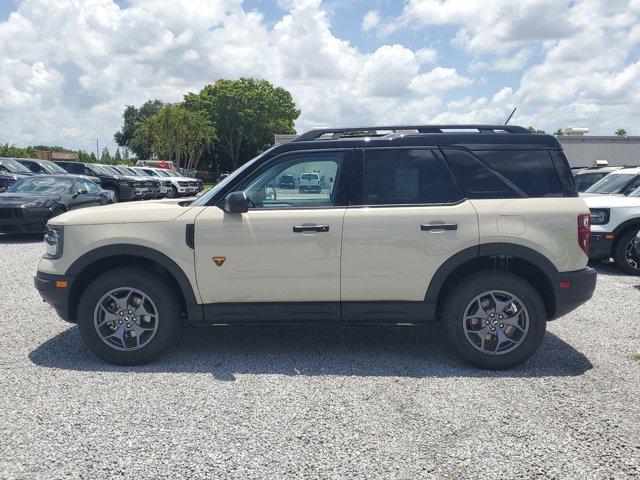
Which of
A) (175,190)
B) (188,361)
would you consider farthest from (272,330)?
(175,190)

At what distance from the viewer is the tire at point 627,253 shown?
873cm

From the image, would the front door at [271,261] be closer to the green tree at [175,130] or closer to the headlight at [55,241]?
the headlight at [55,241]

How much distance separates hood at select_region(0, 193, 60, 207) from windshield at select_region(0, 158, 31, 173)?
8751 mm

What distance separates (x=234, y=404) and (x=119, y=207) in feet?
6.74

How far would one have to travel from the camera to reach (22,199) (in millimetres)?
11562

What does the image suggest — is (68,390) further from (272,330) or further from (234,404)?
(272,330)

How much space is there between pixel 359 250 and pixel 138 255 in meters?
1.76

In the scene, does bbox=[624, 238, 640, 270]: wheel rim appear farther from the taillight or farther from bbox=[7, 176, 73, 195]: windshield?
bbox=[7, 176, 73, 195]: windshield

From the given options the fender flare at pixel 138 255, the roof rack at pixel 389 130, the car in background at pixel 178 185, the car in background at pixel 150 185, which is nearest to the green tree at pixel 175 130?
the car in background at pixel 178 185

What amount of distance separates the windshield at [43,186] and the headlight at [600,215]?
1077 cm

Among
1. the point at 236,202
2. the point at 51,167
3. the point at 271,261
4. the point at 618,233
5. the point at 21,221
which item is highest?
the point at 51,167

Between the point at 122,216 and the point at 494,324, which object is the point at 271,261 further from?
the point at 494,324

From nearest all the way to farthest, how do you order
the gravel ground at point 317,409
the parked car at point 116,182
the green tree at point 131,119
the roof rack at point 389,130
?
the gravel ground at point 317,409
the roof rack at point 389,130
the parked car at point 116,182
the green tree at point 131,119

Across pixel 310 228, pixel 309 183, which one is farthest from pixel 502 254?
pixel 309 183
